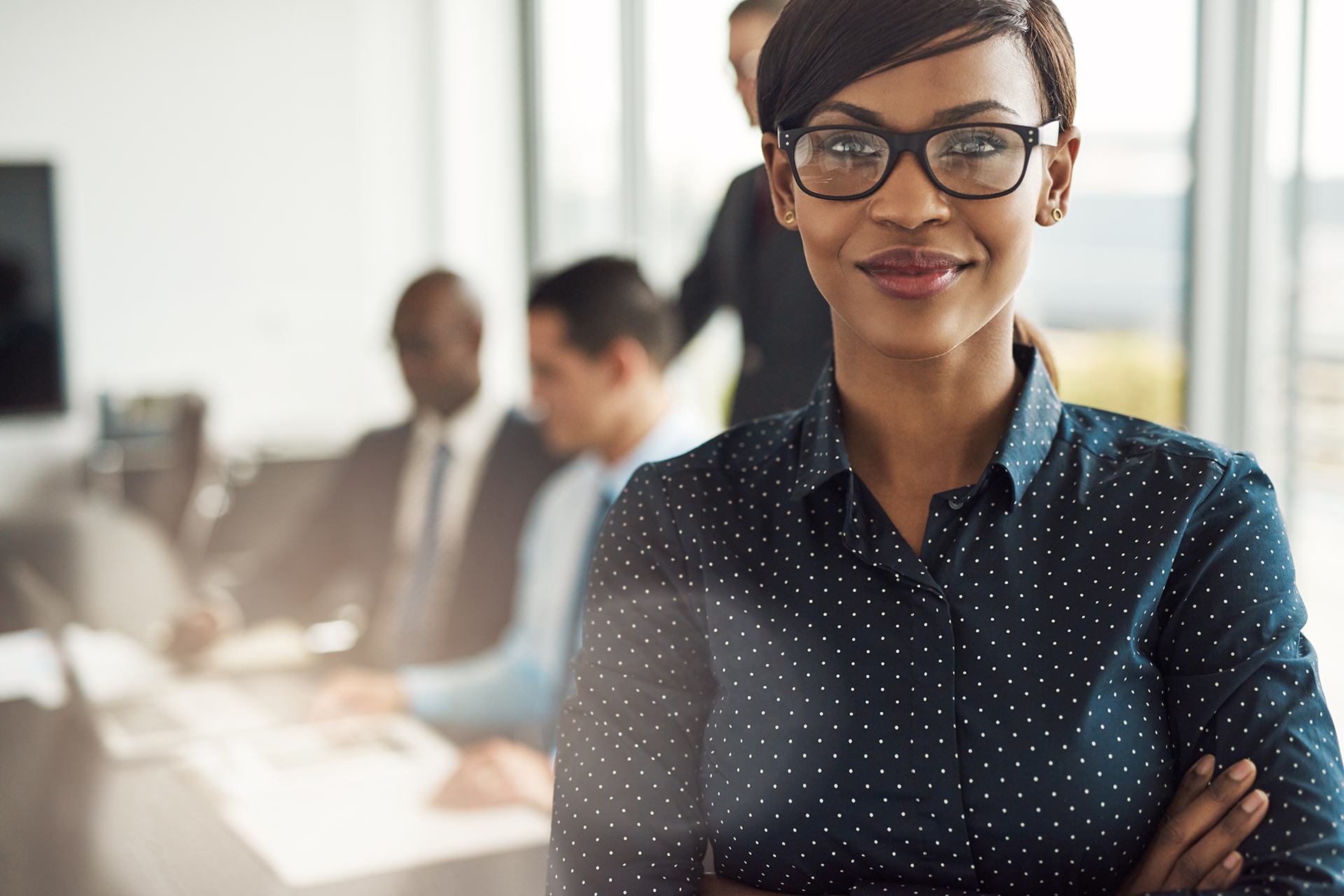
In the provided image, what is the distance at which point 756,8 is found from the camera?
1.63 m

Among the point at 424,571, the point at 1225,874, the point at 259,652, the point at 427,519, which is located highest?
the point at 1225,874

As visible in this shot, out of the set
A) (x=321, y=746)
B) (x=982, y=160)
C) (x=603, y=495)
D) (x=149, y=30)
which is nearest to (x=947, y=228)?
(x=982, y=160)

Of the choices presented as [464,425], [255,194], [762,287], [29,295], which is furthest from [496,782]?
[255,194]

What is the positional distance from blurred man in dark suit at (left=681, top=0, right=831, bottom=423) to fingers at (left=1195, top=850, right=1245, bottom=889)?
78cm

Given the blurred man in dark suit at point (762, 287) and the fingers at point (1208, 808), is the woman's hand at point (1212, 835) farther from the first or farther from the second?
the blurred man in dark suit at point (762, 287)

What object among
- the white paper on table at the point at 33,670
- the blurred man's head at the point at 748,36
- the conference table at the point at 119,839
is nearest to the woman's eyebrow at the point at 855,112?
the blurred man's head at the point at 748,36

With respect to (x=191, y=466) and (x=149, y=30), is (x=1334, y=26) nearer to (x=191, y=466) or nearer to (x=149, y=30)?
(x=191, y=466)

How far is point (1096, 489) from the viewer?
97cm

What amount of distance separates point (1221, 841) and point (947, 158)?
0.53m

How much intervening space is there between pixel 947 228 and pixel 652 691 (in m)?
0.44

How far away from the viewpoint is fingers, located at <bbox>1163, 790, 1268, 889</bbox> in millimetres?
880

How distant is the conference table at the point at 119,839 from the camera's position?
1519 millimetres

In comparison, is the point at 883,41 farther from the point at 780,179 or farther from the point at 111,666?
the point at 111,666

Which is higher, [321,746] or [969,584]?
[969,584]
